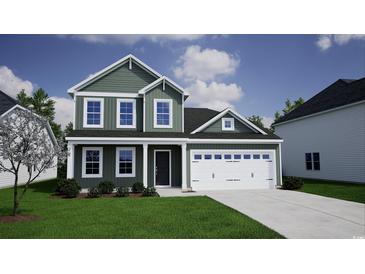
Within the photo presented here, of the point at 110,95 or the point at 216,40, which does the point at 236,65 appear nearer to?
the point at 216,40

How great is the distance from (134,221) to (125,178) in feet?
23.2

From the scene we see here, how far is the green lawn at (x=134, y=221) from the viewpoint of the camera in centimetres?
614

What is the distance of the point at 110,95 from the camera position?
14.6 m

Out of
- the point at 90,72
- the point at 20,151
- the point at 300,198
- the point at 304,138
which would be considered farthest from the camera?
the point at 304,138

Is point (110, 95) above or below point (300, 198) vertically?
above

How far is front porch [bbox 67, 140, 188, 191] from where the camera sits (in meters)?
13.6

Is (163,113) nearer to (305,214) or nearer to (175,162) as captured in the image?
(175,162)

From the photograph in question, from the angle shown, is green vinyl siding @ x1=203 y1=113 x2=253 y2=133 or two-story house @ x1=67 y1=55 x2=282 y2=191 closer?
two-story house @ x1=67 y1=55 x2=282 y2=191

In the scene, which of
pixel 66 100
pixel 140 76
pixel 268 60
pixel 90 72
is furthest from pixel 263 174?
pixel 66 100

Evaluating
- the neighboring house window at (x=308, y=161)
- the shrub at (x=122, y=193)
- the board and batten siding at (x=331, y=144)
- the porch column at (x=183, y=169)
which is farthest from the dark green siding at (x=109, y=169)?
the neighboring house window at (x=308, y=161)

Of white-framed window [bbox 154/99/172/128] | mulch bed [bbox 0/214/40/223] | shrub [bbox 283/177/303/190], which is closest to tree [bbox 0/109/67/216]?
mulch bed [bbox 0/214/40/223]

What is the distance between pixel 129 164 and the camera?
14250 mm

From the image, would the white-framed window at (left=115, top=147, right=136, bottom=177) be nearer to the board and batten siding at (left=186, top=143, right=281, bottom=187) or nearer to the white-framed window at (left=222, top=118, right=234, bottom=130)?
the board and batten siding at (left=186, top=143, right=281, bottom=187)

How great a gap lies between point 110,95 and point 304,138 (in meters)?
16.0
